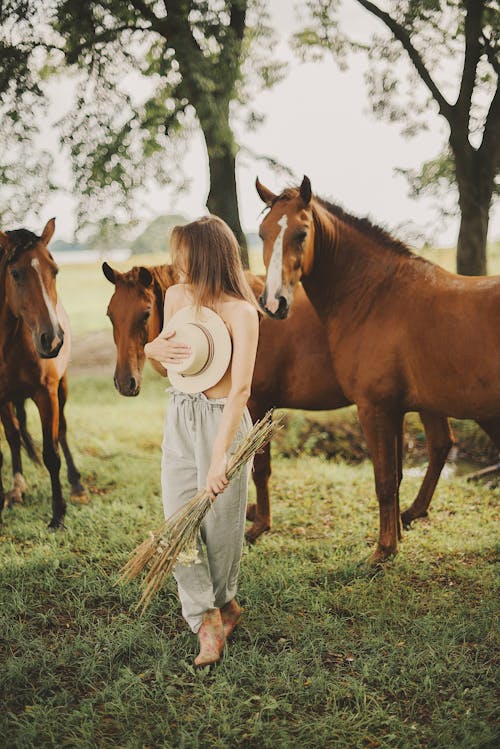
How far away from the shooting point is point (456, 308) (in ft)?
13.1

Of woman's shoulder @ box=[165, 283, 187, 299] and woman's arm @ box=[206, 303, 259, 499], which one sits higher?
woman's shoulder @ box=[165, 283, 187, 299]

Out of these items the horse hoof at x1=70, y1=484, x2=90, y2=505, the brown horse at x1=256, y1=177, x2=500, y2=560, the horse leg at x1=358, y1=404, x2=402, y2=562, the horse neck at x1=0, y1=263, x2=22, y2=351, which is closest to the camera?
the brown horse at x1=256, y1=177, x2=500, y2=560

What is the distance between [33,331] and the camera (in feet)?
15.6

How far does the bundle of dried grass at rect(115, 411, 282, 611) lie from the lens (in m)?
3.00

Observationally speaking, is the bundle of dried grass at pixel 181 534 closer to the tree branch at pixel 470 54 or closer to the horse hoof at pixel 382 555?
the horse hoof at pixel 382 555

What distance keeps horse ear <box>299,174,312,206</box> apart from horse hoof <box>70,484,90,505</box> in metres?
3.41

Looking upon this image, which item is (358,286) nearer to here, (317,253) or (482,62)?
(317,253)

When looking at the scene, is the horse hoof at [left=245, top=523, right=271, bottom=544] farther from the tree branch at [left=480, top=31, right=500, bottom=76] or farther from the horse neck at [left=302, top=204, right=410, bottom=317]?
the tree branch at [left=480, top=31, right=500, bottom=76]

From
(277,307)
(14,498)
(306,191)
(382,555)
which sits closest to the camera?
(277,307)

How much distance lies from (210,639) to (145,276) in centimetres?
228

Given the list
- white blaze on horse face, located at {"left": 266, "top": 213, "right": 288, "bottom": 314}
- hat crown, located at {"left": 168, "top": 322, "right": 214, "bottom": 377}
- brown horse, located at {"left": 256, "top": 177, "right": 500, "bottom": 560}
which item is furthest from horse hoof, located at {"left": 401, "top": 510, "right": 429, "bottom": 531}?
hat crown, located at {"left": 168, "top": 322, "right": 214, "bottom": 377}

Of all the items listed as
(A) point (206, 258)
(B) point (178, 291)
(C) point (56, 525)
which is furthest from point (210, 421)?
(C) point (56, 525)

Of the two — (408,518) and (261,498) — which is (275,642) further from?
(408,518)

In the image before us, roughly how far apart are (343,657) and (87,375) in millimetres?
12537
